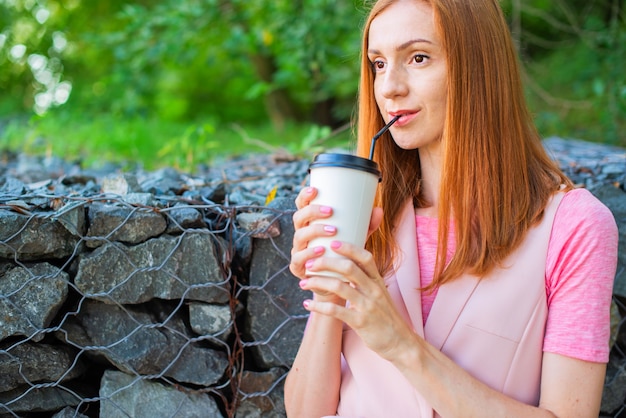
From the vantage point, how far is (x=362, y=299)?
3.41ft

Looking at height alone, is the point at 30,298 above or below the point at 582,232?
below

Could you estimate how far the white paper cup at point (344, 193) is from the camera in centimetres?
102

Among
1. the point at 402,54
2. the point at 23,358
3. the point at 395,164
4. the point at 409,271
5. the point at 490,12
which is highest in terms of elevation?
the point at 490,12

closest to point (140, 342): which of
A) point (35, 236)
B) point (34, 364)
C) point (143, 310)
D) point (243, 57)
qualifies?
point (143, 310)

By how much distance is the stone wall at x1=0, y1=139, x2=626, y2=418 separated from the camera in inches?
57.1

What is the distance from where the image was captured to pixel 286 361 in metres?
1.63

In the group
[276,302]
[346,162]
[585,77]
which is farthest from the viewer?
[585,77]

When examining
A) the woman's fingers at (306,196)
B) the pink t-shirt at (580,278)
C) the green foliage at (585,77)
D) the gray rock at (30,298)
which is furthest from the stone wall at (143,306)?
the green foliage at (585,77)

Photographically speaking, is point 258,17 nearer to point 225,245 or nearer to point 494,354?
point 225,245

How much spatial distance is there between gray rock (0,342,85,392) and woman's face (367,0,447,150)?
95 cm

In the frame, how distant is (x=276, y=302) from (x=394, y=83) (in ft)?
2.17

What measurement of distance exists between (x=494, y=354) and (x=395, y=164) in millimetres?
496

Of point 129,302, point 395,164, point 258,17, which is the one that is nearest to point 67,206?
point 129,302

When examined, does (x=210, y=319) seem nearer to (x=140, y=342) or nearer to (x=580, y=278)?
(x=140, y=342)
